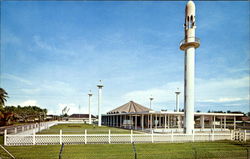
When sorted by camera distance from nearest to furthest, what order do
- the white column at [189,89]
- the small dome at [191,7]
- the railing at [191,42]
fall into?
the white column at [189,89] → the railing at [191,42] → the small dome at [191,7]

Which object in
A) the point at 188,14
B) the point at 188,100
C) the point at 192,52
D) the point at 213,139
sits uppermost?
the point at 188,14

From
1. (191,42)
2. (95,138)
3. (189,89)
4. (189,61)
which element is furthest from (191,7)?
(95,138)

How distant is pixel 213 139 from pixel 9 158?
17212mm

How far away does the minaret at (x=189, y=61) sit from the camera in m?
21.0

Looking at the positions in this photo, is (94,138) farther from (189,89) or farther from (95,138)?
(189,89)

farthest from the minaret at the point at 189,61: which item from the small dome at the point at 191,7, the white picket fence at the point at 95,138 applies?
the white picket fence at the point at 95,138

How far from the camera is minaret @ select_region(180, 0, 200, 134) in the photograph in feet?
68.8

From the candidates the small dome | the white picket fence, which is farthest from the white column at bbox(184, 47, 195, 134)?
the small dome

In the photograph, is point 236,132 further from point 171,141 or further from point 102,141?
point 102,141

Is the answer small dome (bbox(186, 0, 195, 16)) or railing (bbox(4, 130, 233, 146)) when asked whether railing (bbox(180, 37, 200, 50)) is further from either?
railing (bbox(4, 130, 233, 146))

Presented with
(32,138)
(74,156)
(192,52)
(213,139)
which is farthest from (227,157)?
(32,138)

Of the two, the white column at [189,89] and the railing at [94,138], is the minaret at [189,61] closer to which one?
the white column at [189,89]

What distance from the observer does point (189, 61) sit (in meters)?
21.6

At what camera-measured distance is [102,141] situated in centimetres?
1662
